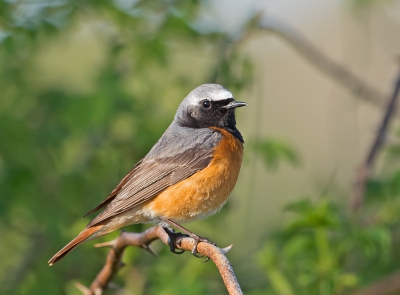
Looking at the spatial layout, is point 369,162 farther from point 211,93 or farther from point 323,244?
point 211,93

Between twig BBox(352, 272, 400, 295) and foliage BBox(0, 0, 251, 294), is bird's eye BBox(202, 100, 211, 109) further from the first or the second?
twig BBox(352, 272, 400, 295)

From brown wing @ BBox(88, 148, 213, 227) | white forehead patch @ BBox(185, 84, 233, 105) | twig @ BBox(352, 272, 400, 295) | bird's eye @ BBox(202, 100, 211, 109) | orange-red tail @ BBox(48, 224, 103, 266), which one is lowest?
twig @ BBox(352, 272, 400, 295)

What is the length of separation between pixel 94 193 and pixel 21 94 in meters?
1.44

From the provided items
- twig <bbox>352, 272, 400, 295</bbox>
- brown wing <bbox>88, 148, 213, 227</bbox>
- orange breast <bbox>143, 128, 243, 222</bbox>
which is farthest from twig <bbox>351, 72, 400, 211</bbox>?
brown wing <bbox>88, 148, 213, 227</bbox>

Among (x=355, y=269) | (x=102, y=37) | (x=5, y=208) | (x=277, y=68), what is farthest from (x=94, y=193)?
(x=277, y=68)

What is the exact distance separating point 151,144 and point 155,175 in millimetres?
1134

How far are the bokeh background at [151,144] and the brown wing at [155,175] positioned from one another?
60cm

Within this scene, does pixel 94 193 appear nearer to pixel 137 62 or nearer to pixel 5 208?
pixel 5 208

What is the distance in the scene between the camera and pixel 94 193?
5883 mm

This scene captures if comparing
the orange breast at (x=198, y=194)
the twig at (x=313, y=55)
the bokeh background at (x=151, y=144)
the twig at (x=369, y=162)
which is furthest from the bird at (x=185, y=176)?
the twig at (x=313, y=55)

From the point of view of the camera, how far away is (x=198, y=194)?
443 cm

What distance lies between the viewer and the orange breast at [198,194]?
442cm

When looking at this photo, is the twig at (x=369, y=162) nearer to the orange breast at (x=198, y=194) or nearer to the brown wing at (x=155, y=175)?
the orange breast at (x=198, y=194)

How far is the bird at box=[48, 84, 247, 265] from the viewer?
4375 millimetres
